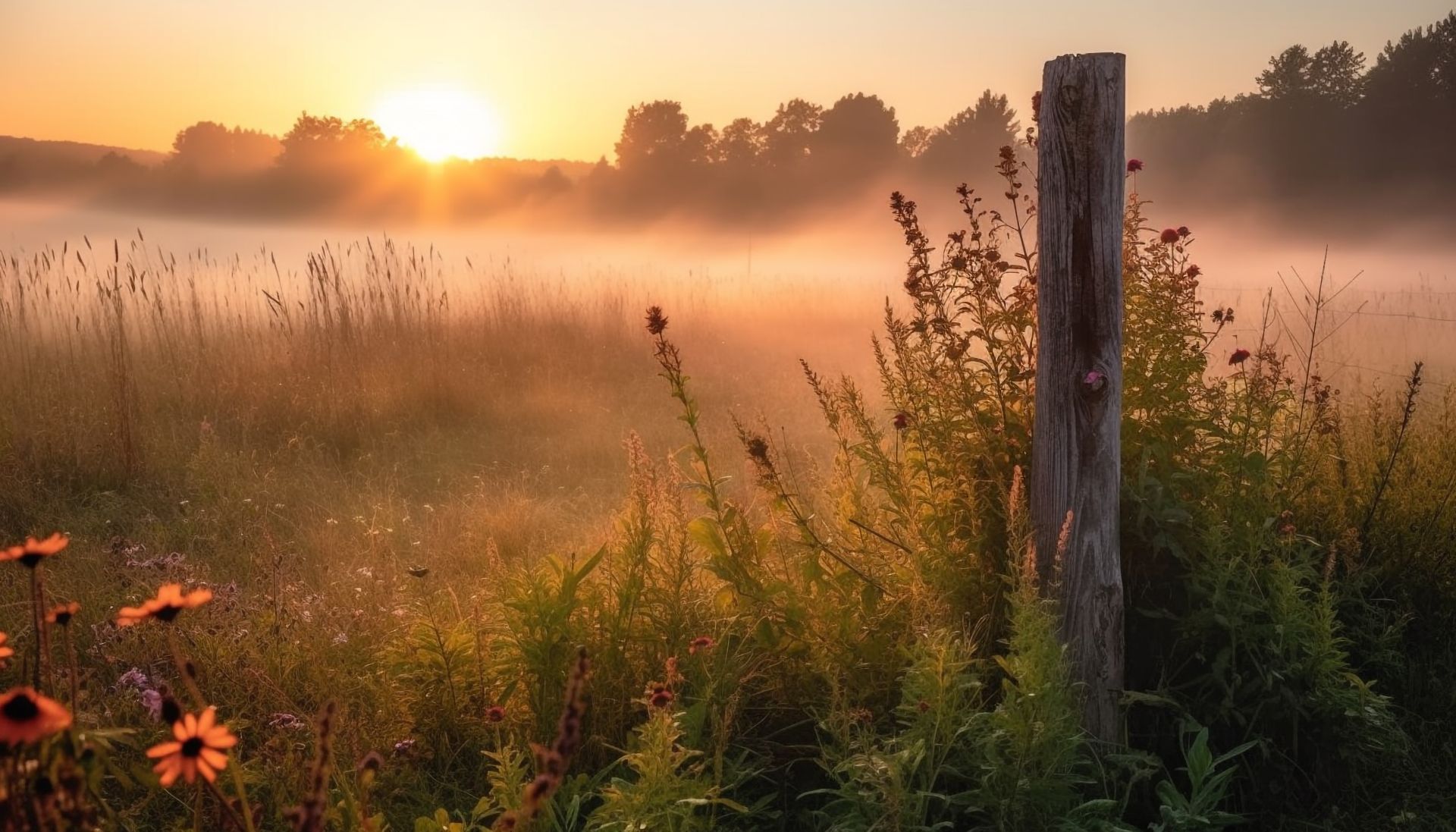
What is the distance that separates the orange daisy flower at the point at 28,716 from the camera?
953 millimetres

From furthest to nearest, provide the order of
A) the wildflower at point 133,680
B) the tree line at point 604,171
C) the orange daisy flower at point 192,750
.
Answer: the tree line at point 604,171 → the wildflower at point 133,680 → the orange daisy flower at point 192,750

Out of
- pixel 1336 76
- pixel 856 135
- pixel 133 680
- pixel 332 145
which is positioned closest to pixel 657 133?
pixel 856 135

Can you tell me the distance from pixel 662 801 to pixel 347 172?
2050 inches

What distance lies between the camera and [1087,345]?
9.05 feet

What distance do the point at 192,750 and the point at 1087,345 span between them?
2.41m

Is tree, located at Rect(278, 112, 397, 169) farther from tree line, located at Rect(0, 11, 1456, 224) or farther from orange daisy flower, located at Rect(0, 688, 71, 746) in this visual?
orange daisy flower, located at Rect(0, 688, 71, 746)

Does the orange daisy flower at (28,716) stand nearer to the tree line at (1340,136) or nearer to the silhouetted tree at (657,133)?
the tree line at (1340,136)

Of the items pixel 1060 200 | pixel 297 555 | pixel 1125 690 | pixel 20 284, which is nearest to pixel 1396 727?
pixel 1125 690

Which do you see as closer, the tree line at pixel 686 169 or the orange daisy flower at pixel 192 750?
the orange daisy flower at pixel 192 750

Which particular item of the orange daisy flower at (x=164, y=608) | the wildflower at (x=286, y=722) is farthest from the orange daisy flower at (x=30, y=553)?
the wildflower at (x=286, y=722)

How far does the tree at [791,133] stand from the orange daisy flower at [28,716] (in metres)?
47.5

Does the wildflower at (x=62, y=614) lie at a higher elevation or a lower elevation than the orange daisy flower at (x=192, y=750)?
higher

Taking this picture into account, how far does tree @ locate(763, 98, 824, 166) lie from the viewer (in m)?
46.5

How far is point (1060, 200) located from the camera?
278 centimetres
